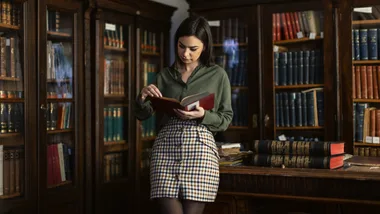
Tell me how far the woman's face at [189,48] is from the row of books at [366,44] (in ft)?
7.94

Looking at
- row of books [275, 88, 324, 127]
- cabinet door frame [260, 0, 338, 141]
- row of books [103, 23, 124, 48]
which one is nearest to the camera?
row of books [103, 23, 124, 48]

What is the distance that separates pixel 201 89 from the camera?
2381 mm

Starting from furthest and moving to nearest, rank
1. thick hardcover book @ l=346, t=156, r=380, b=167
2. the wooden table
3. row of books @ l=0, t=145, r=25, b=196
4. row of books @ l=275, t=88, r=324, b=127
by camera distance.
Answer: row of books @ l=275, t=88, r=324, b=127
row of books @ l=0, t=145, r=25, b=196
thick hardcover book @ l=346, t=156, r=380, b=167
the wooden table

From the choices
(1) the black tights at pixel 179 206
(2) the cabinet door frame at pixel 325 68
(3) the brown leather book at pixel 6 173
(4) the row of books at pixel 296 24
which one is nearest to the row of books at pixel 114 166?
(3) the brown leather book at pixel 6 173

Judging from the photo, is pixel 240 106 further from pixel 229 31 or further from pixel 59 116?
pixel 59 116

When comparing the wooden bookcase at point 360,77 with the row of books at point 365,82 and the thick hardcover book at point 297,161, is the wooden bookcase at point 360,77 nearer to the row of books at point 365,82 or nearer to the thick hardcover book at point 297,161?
the row of books at point 365,82

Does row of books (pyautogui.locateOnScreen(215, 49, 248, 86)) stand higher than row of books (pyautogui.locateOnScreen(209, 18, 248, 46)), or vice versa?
row of books (pyautogui.locateOnScreen(209, 18, 248, 46))

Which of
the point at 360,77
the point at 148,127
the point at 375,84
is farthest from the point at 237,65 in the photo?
the point at 375,84

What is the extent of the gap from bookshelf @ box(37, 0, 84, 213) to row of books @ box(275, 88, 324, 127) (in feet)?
5.64

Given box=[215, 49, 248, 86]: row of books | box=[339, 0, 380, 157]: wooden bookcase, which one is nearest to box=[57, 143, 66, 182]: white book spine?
box=[215, 49, 248, 86]: row of books

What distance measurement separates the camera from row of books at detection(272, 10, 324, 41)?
4.60 m

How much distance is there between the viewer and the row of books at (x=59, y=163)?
3814 millimetres

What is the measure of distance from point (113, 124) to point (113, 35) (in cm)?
72

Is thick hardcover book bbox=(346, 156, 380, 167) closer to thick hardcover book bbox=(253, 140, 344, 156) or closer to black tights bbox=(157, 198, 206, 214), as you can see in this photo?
thick hardcover book bbox=(253, 140, 344, 156)
